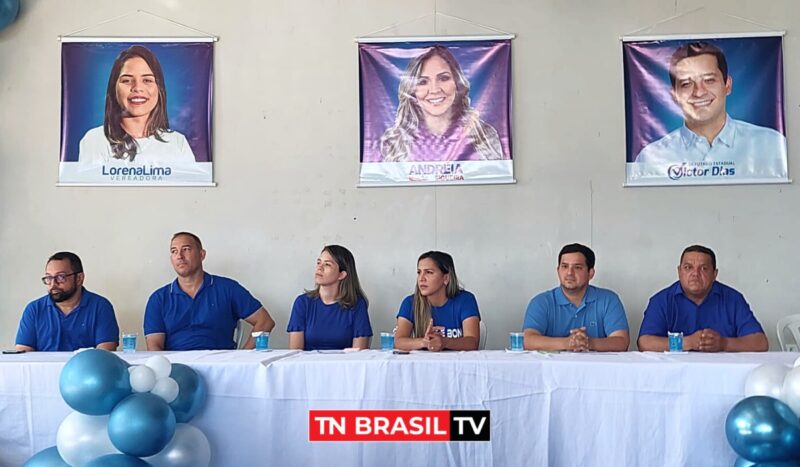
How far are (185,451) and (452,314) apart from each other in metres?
1.57

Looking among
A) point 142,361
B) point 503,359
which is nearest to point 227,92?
point 142,361

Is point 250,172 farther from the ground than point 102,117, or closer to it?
closer to it

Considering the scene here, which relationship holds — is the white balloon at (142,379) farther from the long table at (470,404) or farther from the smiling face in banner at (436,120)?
the smiling face in banner at (436,120)

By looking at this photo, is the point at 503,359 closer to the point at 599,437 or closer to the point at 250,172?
the point at 599,437

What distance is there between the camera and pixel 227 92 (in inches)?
183

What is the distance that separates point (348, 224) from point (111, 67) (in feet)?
5.30

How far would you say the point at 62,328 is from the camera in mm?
3953

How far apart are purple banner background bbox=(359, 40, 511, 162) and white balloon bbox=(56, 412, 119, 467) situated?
2.35 meters

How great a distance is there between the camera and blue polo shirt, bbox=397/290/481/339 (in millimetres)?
3848

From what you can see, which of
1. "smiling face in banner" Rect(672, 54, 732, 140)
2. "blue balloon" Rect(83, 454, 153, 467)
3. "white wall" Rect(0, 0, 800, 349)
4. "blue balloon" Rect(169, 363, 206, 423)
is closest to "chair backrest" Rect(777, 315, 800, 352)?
"white wall" Rect(0, 0, 800, 349)

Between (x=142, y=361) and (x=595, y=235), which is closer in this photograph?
(x=142, y=361)

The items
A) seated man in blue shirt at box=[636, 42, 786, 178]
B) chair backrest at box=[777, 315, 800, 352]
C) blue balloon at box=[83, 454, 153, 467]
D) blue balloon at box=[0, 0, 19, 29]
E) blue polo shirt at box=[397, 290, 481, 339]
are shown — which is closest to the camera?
blue balloon at box=[83, 454, 153, 467]

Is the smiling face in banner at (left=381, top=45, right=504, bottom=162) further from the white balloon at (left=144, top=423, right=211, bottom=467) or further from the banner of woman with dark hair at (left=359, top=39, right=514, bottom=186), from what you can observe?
the white balloon at (left=144, top=423, right=211, bottom=467)

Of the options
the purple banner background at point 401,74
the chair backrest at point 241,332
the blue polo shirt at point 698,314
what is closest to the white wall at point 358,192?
the purple banner background at point 401,74
